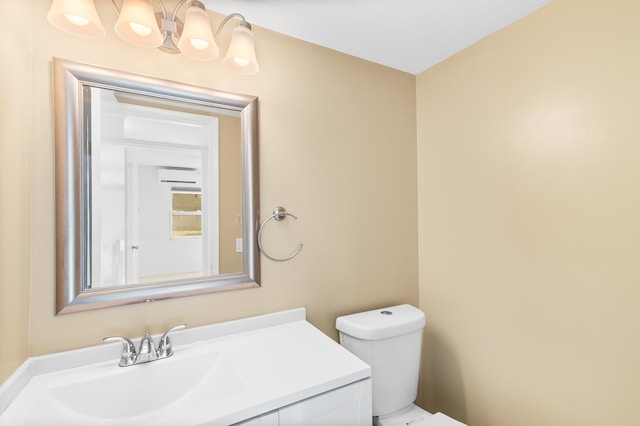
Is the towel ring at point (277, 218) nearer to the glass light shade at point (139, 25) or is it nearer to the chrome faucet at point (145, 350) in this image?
the chrome faucet at point (145, 350)

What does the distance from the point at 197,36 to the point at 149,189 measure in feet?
1.95

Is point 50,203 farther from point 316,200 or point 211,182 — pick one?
point 316,200

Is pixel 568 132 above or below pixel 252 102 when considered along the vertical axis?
below

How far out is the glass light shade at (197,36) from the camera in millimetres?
1022

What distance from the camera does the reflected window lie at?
117cm

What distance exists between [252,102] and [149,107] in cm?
41

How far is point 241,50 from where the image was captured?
1.13m

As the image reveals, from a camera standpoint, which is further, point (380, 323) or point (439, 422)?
point (380, 323)

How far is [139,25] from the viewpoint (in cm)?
98

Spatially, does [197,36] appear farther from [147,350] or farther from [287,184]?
[147,350]

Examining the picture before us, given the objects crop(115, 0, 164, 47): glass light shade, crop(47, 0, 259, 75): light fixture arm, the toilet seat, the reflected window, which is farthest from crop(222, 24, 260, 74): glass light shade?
the toilet seat

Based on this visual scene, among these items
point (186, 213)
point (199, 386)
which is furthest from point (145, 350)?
point (186, 213)

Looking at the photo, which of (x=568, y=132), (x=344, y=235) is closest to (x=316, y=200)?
(x=344, y=235)

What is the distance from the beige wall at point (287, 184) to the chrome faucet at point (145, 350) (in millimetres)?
76
